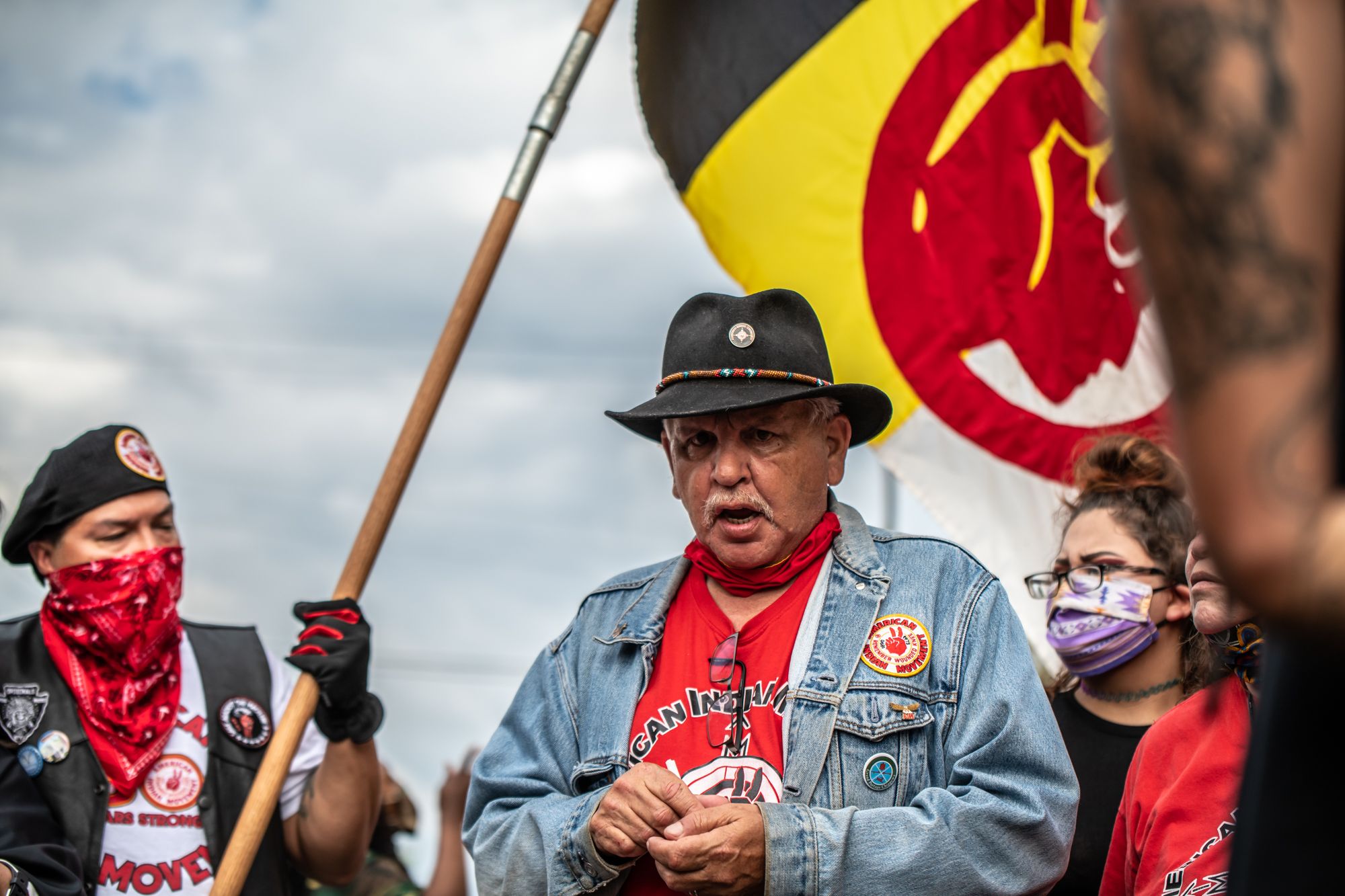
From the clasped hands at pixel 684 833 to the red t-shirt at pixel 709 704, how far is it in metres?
0.14

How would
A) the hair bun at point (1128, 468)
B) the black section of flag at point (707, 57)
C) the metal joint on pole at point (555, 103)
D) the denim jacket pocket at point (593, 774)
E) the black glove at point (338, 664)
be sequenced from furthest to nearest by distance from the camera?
the black section of flag at point (707, 57)
the metal joint on pole at point (555, 103)
the hair bun at point (1128, 468)
the black glove at point (338, 664)
the denim jacket pocket at point (593, 774)

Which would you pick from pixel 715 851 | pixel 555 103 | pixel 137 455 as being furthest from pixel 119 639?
pixel 715 851

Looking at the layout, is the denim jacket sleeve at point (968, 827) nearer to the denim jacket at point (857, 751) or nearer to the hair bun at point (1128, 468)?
the denim jacket at point (857, 751)

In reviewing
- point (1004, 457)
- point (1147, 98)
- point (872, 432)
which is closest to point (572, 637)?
point (872, 432)

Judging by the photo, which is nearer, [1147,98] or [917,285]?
[1147,98]

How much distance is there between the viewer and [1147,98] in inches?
32.8

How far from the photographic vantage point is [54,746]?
391 cm

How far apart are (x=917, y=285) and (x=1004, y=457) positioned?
2.42ft

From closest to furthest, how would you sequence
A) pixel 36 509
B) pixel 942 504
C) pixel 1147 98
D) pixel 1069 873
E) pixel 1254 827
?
1. pixel 1147 98
2. pixel 1254 827
3. pixel 1069 873
4. pixel 36 509
5. pixel 942 504

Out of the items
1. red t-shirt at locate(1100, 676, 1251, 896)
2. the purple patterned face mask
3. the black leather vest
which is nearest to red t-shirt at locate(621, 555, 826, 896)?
red t-shirt at locate(1100, 676, 1251, 896)

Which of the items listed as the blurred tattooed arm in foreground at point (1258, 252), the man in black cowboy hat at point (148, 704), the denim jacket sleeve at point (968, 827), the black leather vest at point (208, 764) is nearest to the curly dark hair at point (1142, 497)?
the denim jacket sleeve at point (968, 827)

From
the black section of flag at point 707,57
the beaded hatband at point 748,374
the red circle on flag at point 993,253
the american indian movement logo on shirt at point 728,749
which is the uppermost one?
the black section of flag at point 707,57

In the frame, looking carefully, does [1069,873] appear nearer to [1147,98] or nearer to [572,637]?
[572,637]

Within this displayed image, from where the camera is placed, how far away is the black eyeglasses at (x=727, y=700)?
2.96 meters
